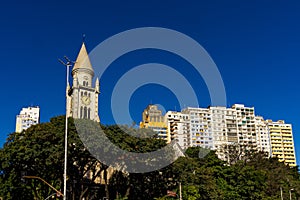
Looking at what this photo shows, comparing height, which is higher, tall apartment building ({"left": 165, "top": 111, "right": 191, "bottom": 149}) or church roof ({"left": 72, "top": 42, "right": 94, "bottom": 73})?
church roof ({"left": 72, "top": 42, "right": 94, "bottom": 73})

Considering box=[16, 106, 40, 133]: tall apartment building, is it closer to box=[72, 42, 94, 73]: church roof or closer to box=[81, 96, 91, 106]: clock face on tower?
box=[72, 42, 94, 73]: church roof

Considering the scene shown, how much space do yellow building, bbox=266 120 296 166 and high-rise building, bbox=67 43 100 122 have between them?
8935cm

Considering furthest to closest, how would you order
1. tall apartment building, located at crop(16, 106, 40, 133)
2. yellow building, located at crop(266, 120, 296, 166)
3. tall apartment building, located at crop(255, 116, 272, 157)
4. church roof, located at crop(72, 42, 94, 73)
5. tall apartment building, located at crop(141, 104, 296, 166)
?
1. yellow building, located at crop(266, 120, 296, 166)
2. tall apartment building, located at crop(255, 116, 272, 157)
3. tall apartment building, located at crop(16, 106, 40, 133)
4. tall apartment building, located at crop(141, 104, 296, 166)
5. church roof, located at crop(72, 42, 94, 73)

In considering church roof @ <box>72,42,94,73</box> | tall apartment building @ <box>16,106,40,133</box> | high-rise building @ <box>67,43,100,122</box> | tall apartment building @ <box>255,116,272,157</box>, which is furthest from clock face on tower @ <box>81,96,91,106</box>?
tall apartment building @ <box>255,116,272,157</box>

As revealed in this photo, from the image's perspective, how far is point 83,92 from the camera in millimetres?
78875

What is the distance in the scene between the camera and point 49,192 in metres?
36.5

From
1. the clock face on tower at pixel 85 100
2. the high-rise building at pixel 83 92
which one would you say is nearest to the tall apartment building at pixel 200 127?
the high-rise building at pixel 83 92

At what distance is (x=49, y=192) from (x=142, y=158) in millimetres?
9970

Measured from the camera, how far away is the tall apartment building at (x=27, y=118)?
137625 millimetres

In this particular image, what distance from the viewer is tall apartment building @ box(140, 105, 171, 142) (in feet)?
393

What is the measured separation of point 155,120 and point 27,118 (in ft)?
170

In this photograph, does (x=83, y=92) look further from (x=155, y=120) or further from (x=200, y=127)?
(x=200, y=127)

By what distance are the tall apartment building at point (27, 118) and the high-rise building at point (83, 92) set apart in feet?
210

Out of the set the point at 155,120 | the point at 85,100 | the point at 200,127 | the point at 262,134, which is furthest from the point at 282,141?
the point at 85,100
